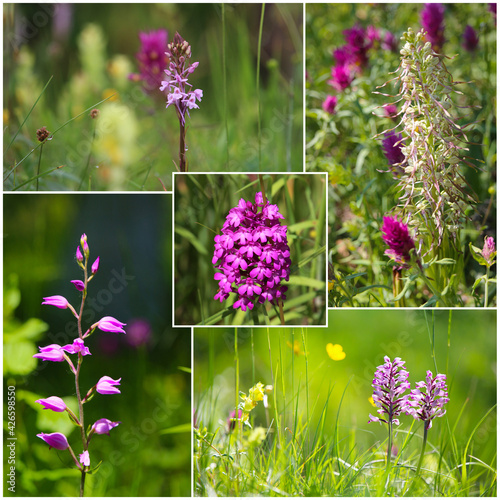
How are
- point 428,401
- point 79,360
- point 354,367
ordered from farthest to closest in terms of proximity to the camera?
point 354,367, point 428,401, point 79,360

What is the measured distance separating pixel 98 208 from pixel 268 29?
847 millimetres

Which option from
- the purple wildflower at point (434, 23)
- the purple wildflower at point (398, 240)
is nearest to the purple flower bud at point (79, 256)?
→ the purple wildflower at point (398, 240)

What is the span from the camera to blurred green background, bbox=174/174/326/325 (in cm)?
163

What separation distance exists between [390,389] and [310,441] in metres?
0.33

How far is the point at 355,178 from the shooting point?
71.0 inches

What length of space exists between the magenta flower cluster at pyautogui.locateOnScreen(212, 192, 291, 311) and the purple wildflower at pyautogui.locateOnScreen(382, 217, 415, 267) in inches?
12.4

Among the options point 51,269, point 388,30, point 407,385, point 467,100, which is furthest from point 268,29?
point 407,385

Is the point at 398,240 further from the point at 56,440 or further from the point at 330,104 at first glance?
the point at 56,440

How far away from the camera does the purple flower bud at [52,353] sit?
1513 mm

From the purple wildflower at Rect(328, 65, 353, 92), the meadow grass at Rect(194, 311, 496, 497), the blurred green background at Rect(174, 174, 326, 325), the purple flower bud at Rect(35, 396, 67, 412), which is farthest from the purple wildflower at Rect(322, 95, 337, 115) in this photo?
the purple flower bud at Rect(35, 396, 67, 412)

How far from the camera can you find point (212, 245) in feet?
5.34

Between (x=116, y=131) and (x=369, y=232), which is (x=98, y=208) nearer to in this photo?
(x=116, y=131)

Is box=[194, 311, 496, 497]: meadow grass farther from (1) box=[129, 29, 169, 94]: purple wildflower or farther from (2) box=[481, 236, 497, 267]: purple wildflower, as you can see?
(1) box=[129, 29, 169, 94]: purple wildflower

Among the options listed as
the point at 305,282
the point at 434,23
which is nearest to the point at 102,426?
the point at 305,282
